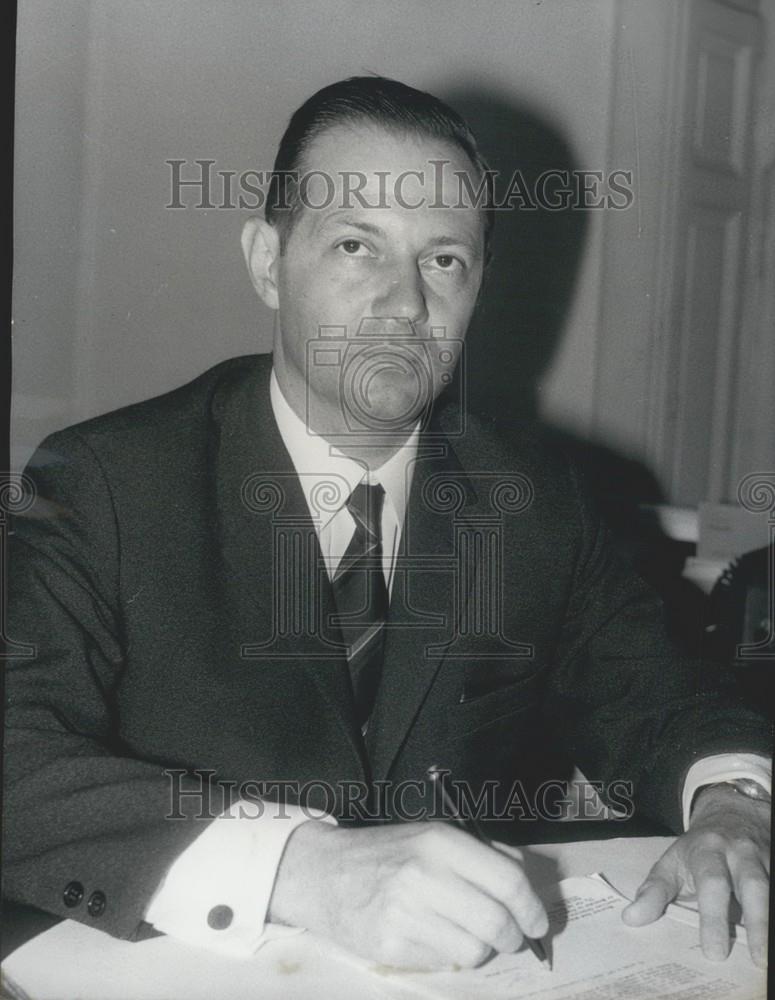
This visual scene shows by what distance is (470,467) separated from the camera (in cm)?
101

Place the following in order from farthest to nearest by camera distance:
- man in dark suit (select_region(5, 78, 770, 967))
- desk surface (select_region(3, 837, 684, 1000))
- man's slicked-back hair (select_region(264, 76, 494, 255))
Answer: man's slicked-back hair (select_region(264, 76, 494, 255)) < man in dark suit (select_region(5, 78, 770, 967)) < desk surface (select_region(3, 837, 684, 1000))

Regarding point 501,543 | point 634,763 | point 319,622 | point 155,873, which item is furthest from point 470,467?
point 155,873

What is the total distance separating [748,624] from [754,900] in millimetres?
298

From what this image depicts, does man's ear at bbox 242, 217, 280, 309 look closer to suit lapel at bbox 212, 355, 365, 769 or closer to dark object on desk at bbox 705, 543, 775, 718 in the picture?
suit lapel at bbox 212, 355, 365, 769

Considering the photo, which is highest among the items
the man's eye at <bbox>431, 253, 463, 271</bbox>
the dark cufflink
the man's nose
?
the man's eye at <bbox>431, 253, 463, 271</bbox>

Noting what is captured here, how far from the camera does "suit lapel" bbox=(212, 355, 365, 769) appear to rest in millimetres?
901

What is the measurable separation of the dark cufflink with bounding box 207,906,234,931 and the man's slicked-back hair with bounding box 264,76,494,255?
0.58 metres

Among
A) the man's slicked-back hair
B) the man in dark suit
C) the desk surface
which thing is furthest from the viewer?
the man's slicked-back hair

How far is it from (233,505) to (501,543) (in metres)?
0.27

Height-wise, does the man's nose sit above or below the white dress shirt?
above

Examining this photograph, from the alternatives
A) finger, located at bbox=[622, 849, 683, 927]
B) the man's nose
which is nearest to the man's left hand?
finger, located at bbox=[622, 849, 683, 927]

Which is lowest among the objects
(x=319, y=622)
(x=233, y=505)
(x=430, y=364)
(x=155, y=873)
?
(x=155, y=873)

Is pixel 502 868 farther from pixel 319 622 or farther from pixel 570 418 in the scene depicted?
pixel 570 418

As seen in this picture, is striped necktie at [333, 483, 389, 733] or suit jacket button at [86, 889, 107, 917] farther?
striped necktie at [333, 483, 389, 733]
